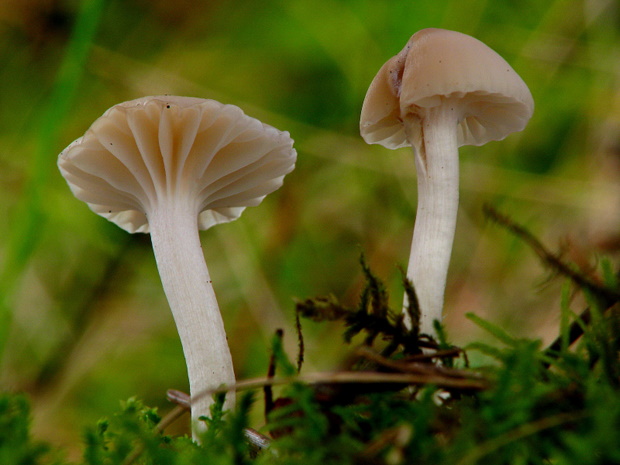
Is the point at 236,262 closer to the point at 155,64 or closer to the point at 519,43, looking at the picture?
the point at 155,64

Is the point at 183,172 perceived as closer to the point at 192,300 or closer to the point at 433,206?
the point at 192,300

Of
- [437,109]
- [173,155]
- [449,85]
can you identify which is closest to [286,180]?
[173,155]

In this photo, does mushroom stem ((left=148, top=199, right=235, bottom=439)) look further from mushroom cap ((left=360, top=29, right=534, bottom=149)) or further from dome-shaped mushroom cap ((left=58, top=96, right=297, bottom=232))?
mushroom cap ((left=360, top=29, right=534, bottom=149))

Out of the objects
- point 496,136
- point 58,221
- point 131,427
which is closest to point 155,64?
point 58,221

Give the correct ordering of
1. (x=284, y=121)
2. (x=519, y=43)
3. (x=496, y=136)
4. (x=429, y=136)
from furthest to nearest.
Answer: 1. (x=284, y=121)
2. (x=519, y=43)
3. (x=496, y=136)
4. (x=429, y=136)

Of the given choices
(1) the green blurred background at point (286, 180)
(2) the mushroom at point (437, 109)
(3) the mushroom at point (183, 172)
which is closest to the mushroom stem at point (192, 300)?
(3) the mushroom at point (183, 172)

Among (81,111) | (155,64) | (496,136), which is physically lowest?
(496,136)

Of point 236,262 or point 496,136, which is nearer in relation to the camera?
point 496,136

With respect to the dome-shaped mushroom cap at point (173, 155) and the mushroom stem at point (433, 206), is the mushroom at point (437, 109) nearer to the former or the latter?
the mushroom stem at point (433, 206)
